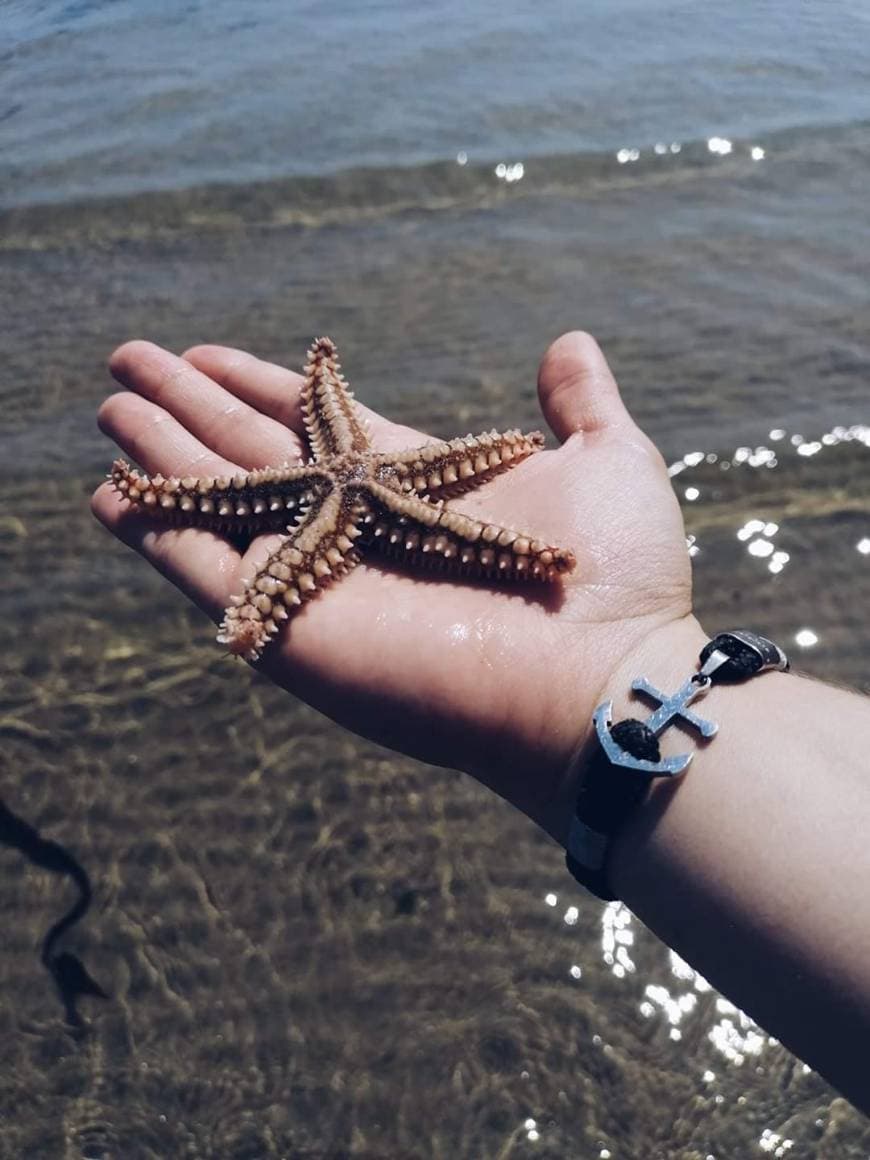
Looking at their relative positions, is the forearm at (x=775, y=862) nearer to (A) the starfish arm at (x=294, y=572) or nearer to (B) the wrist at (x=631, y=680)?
(B) the wrist at (x=631, y=680)

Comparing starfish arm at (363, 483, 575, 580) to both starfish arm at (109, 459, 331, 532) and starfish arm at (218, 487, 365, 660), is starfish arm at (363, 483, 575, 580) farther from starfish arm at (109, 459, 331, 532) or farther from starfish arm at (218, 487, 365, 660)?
starfish arm at (109, 459, 331, 532)

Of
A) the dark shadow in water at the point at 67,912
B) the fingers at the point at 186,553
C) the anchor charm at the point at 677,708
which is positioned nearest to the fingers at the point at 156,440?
the fingers at the point at 186,553

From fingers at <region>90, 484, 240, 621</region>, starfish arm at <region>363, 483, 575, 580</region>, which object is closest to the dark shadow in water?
fingers at <region>90, 484, 240, 621</region>

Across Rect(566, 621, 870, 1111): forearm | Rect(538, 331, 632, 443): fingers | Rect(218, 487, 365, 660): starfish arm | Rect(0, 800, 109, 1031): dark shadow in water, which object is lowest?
Rect(0, 800, 109, 1031): dark shadow in water

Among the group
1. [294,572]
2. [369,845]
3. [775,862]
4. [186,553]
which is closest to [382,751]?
[369,845]

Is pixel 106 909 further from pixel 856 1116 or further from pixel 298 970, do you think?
pixel 856 1116

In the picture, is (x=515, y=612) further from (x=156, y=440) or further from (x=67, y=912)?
(x=67, y=912)

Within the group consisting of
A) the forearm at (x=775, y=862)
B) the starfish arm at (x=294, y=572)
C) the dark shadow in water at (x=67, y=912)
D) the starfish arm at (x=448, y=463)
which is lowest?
the dark shadow in water at (x=67, y=912)
